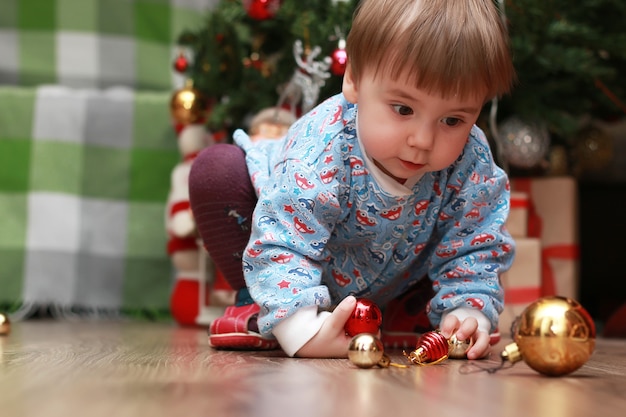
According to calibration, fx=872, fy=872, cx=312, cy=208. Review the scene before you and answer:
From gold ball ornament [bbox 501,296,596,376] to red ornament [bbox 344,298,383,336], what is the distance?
19 cm

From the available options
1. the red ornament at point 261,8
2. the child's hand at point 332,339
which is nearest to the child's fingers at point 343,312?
the child's hand at point 332,339

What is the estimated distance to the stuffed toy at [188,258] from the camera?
1.61 meters

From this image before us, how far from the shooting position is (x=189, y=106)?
1.69m

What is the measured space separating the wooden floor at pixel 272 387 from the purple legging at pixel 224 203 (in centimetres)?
17

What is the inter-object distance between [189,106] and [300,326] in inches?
33.4

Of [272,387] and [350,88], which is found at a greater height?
[350,88]

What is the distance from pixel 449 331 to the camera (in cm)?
98

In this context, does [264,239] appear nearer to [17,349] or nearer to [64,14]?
[17,349]

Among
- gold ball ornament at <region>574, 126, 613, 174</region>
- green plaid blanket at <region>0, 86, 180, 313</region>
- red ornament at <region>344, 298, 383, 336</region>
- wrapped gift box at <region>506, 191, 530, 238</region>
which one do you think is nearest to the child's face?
red ornament at <region>344, 298, 383, 336</region>

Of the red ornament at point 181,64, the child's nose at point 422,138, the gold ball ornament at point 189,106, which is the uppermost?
the red ornament at point 181,64

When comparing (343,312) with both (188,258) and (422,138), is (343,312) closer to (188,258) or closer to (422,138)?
(422,138)

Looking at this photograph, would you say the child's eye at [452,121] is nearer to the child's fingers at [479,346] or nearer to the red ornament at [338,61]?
the child's fingers at [479,346]

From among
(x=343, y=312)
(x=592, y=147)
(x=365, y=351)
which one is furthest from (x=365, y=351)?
(x=592, y=147)

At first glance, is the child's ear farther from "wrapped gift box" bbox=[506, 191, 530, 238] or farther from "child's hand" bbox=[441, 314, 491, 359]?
"wrapped gift box" bbox=[506, 191, 530, 238]
